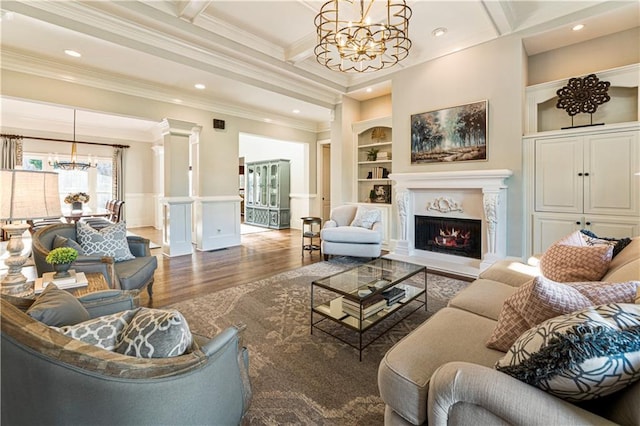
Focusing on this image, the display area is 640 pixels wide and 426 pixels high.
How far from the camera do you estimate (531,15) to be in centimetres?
354

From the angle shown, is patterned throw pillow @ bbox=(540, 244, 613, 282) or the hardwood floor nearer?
patterned throw pillow @ bbox=(540, 244, 613, 282)

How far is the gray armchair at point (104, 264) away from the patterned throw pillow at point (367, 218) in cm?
305

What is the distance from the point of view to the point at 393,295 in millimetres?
2564

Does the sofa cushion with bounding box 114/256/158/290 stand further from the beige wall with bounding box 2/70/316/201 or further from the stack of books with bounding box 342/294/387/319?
the beige wall with bounding box 2/70/316/201

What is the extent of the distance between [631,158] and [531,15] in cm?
202

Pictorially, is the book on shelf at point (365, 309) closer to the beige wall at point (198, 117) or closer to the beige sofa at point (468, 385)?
the beige sofa at point (468, 385)

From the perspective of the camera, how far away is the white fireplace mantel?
150 inches

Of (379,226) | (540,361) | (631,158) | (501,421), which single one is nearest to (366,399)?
(501,421)

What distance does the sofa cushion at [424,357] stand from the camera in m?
1.13

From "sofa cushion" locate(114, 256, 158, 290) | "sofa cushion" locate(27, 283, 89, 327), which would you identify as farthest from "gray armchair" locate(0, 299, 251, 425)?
"sofa cushion" locate(114, 256, 158, 290)

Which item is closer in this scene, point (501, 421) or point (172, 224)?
point (501, 421)

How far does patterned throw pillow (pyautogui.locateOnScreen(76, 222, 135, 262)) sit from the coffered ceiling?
2.11 meters

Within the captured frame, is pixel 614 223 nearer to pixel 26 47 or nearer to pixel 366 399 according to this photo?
pixel 366 399

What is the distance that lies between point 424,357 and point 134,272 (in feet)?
8.67
